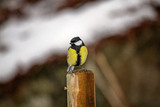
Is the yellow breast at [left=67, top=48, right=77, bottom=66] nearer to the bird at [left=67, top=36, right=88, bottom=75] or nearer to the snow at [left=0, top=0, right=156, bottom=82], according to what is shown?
the bird at [left=67, top=36, right=88, bottom=75]

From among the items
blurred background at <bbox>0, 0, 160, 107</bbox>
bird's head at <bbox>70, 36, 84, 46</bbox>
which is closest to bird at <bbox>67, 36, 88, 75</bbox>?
bird's head at <bbox>70, 36, 84, 46</bbox>

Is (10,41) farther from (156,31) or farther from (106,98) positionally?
(156,31)

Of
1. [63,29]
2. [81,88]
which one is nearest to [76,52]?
[81,88]

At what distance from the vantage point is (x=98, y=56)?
2848 mm

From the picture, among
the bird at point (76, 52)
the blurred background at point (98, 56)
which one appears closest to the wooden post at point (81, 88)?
the bird at point (76, 52)

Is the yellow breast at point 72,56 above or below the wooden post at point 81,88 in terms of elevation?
above

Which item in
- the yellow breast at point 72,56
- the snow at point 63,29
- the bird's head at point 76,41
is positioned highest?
the snow at point 63,29

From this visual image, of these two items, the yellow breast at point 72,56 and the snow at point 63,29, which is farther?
the snow at point 63,29

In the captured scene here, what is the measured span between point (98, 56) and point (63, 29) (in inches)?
23.3

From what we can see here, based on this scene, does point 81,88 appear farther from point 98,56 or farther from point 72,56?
point 98,56

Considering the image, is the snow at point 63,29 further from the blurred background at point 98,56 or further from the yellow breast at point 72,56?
the yellow breast at point 72,56

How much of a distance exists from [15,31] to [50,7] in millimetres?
606

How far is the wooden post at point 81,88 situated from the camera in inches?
41.9

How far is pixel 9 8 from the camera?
3.54 metres
